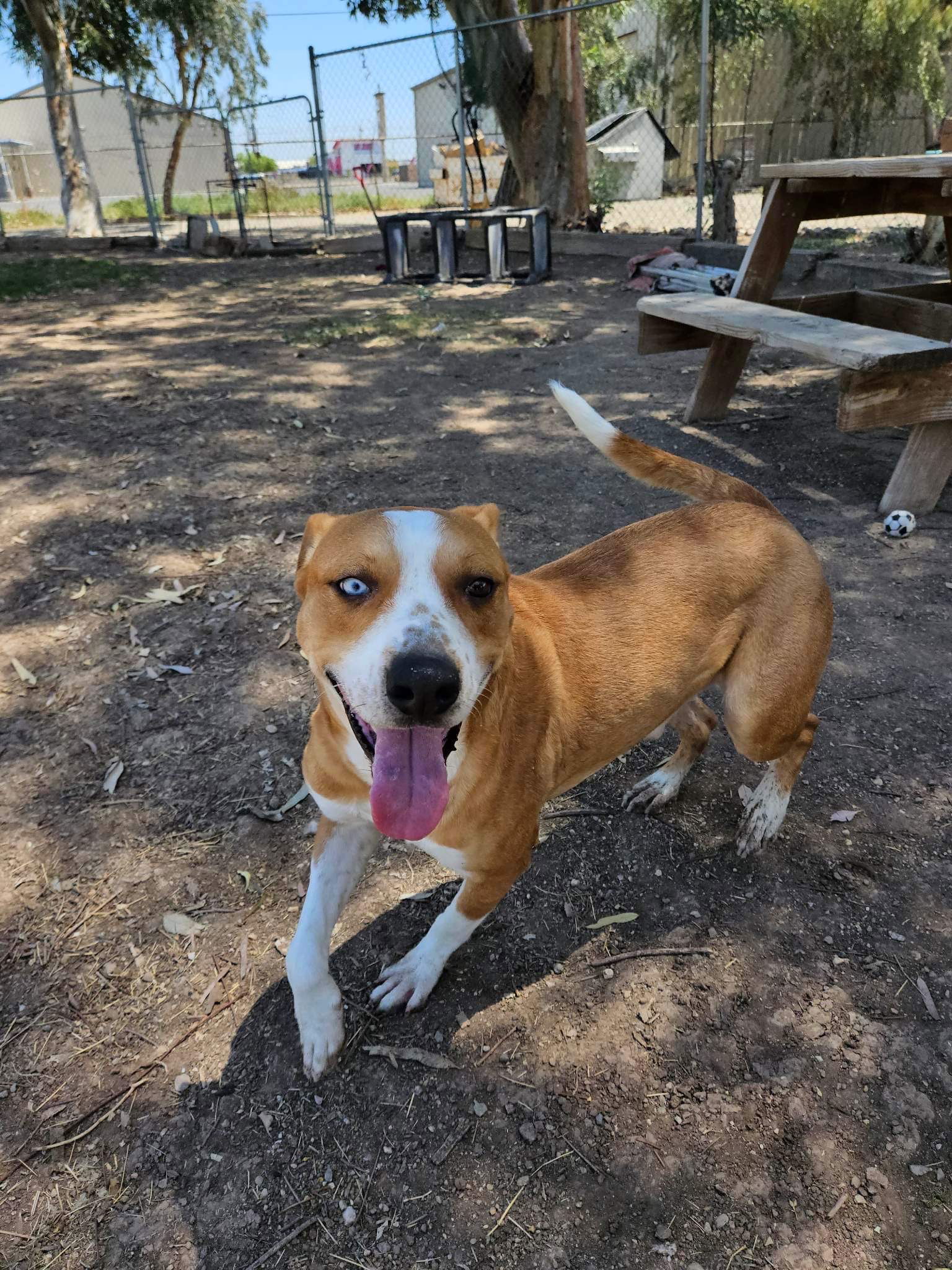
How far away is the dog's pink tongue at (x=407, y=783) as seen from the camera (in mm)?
1771

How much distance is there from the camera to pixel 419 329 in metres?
9.02

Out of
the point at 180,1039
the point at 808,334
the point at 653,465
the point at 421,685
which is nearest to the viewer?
the point at 421,685

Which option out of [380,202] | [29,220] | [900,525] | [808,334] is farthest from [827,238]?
[29,220]

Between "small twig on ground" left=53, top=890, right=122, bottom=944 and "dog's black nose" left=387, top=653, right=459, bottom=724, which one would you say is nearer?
"dog's black nose" left=387, top=653, right=459, bottom=724

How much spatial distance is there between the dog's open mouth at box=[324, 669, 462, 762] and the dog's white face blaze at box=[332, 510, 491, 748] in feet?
0.27

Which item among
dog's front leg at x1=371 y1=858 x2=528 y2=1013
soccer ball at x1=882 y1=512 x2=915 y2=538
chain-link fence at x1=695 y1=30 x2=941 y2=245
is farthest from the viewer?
chain-link fence at x1=695 y1=30 x2=941 y2=245

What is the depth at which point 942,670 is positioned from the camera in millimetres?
3434

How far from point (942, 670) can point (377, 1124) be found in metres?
2.85

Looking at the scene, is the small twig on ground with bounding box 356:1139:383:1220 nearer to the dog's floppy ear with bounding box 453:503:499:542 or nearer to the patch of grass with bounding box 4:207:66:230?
the dog's floppy ear with bounding box 453:503:499:542

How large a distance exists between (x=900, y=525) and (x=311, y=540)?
354 centimetres

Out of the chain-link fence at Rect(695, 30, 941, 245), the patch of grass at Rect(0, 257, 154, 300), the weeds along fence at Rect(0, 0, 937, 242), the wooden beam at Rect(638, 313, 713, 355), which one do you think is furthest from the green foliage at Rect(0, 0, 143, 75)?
the wooden beam at Rect(638, 313, 713, 355)

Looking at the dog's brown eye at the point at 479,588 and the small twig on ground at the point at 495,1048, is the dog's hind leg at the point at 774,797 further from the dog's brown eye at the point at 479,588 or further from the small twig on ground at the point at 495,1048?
the dog's brown eye at the point at 479,588

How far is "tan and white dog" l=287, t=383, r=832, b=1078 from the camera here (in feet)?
5.82

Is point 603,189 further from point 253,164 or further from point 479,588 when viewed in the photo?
point 253,164
